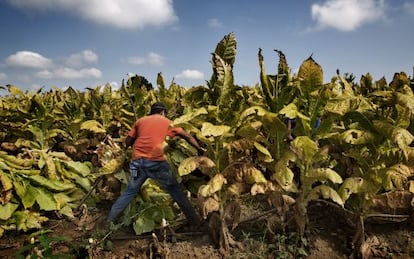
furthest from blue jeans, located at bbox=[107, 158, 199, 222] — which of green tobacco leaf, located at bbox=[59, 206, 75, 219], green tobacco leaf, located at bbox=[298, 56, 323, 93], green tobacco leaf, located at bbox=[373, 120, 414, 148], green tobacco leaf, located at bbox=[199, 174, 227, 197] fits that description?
green tobacco leaf, located at bbox=[373, 120, 414, 148]

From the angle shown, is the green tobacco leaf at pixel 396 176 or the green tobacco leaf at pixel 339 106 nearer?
the green tobacco leaf at pixel 396 176

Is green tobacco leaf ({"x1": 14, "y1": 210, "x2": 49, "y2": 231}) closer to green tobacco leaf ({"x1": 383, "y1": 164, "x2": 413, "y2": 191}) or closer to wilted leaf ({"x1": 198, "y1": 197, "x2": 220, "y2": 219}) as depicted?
wilted leaf ({"x1": 198, "y1": 197, "x2": 220, "y2": 219})

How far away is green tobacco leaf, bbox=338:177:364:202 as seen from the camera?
10.8 ft

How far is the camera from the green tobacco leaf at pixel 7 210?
4.16m

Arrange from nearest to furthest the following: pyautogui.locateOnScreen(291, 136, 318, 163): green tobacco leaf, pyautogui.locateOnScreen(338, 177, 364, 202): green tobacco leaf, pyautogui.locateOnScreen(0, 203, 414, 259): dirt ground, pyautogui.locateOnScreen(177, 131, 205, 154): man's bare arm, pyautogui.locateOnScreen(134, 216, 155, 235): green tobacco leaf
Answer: pyautogui.locateOnScreen(291, 136, 318, 163): green tobacco leaf < pyautogui.locateOnScreen(338, 177, 364, 202): green tobacco leaf < pyautogui.locateOnScreen(0, 203, 414, 259): dirt ground < pyautogui.locateOnScreen(177, 131, 205, 154): man's bare arm < pyautogui.locateOnScreen(134, 216, 155, 235): green tobacco leaf

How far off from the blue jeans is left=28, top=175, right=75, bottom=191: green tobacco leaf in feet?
2.98

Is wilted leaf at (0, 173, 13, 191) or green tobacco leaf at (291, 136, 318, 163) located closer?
green tobacco leaf at (291, 136, 318, 163)

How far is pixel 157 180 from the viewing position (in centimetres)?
→ 421

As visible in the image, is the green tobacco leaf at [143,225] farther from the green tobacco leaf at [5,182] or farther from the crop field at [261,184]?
the green tobacco leaf at [5,182]

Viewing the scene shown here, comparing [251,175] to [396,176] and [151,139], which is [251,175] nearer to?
[396,176]

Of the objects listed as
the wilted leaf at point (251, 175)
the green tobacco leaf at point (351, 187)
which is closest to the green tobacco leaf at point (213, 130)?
the wilted leaf at point (251, 175)

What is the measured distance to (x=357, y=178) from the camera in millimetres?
3361

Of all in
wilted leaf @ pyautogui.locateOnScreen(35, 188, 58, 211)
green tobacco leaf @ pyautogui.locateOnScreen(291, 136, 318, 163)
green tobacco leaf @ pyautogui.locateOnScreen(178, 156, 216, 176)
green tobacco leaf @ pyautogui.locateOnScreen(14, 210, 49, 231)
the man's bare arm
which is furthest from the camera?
wilted leaf @ pyautogui.locateOnScreen(35, 188, 58, 211)

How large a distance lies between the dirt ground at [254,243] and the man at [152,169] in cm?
28
